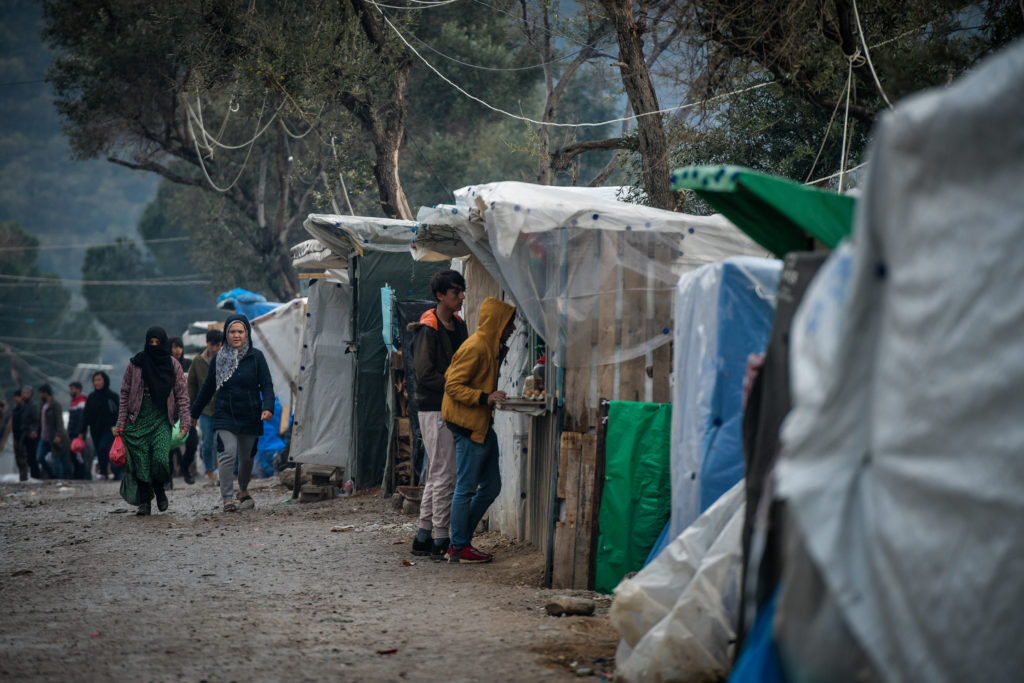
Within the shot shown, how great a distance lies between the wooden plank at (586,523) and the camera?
19.4 feet

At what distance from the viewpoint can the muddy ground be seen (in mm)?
4348

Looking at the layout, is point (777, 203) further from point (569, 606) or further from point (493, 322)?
point (493, 322)

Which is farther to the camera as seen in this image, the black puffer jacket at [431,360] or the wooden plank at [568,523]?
the black puffer jacket at [431,360]

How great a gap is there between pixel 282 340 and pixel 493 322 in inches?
438

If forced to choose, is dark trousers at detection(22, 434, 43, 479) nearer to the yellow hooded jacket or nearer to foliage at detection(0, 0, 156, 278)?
the yellow hooded jacket

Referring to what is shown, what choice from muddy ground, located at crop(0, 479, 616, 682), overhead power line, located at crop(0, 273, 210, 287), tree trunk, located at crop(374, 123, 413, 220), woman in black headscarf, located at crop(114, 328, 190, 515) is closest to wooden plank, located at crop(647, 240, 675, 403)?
muddy ground, located at crop(0, 479, 616, 682)

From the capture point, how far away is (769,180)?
3.26m

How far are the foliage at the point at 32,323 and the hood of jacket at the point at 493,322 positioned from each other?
4777 cm

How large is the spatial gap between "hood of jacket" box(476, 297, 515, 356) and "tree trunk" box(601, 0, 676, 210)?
231cm

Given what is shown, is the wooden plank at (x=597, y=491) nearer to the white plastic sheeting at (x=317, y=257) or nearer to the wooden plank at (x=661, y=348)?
the wooden plank at (x=661, y=348)

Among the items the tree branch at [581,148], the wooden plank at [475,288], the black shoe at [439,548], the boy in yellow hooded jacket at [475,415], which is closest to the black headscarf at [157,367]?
the wooden plank at [475,288]

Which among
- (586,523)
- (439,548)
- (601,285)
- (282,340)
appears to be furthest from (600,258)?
(282,340)

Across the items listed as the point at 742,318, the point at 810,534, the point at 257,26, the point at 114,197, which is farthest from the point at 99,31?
the point at 114,197

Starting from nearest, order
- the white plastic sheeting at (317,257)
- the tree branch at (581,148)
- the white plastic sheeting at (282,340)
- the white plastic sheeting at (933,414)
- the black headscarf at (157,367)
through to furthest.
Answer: the white plastic sheeting at (933,414) < the black headscarf at (157,367) < the tree branch at (581,148) < the white plastic sheeting at (317,257) < the white plastic sheeting at (282,340)
